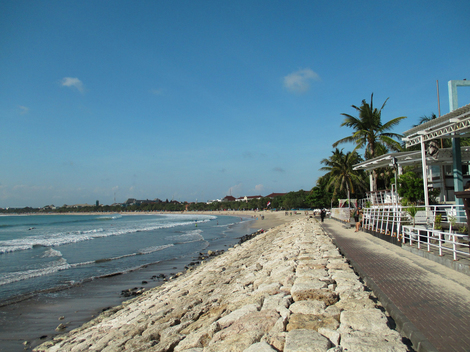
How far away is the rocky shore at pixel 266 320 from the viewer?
3107 millimetres

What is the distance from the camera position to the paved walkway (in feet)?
9.96

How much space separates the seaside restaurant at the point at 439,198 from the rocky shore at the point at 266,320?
2619mm

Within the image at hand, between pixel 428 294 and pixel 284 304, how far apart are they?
81.2 inches

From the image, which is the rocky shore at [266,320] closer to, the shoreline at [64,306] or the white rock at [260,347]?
the white rock at [260,347]

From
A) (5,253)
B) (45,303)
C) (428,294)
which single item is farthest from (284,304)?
(5,253)

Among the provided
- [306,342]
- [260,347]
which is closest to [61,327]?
[260,347]

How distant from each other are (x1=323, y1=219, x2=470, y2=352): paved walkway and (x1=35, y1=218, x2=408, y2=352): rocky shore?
23 cm

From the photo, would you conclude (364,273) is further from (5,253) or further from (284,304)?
(5,253)

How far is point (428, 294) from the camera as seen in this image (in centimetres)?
438

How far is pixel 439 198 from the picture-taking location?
14.0 m

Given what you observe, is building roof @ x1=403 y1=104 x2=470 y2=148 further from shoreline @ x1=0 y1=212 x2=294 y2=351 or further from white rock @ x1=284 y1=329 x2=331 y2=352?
shoreline @ x1=0 y1=212 x2=294 y2=351

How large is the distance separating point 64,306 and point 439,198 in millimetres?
15314

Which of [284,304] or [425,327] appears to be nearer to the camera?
[425,327]

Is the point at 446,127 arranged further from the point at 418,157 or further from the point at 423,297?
the point at 423,297
